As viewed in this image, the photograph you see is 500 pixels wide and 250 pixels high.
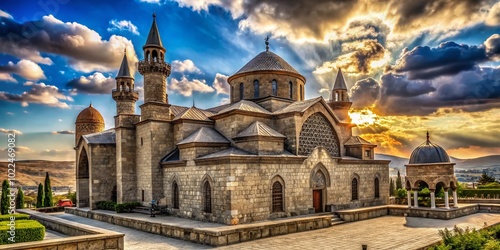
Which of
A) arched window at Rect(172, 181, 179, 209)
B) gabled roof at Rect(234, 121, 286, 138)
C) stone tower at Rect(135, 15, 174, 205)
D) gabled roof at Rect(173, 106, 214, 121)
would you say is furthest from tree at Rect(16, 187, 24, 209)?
gabled roof at Rect(234, 121, 286, 138)

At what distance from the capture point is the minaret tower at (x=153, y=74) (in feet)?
75.7

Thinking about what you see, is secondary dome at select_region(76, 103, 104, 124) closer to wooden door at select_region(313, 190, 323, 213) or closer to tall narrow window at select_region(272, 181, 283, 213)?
tall narrow window at select_region(272, 181, 283, 213)

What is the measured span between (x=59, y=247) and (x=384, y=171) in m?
22.7

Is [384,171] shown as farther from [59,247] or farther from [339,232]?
[59,247]

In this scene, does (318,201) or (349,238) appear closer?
(349,238)

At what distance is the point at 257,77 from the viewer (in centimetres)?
2514

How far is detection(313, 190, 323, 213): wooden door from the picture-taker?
21406 mm

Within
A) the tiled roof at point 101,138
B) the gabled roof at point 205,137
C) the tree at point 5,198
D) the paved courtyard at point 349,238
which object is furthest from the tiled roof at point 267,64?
the tree at point 5,198

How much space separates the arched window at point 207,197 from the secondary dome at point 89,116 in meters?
23.3

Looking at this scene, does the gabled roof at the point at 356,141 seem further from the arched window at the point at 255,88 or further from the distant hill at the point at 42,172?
the distant hill at the point at 42,172

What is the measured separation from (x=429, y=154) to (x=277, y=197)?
966cm

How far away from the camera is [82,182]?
1088 inches

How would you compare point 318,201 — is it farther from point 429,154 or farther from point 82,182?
point 82,182

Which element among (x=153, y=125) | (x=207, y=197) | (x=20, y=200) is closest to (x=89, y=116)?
(x=20, y=200)
